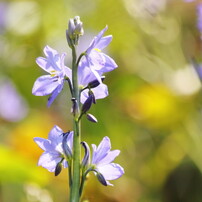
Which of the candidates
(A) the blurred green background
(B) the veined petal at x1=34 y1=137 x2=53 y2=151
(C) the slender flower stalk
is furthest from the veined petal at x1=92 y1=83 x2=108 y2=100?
(A) the blurred green background

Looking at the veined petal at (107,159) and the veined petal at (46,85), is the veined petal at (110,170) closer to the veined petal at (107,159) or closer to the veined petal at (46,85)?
the veined petal at (107,159)

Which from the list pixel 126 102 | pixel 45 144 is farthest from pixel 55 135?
pixel 126 102

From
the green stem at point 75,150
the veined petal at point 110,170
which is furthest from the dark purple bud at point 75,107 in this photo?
the veined petal at point 110,170

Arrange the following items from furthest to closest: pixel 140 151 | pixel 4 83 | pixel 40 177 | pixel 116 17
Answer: pixel 4 83 < pixel 116 17 < pixel 140 151 < pixel 40 177

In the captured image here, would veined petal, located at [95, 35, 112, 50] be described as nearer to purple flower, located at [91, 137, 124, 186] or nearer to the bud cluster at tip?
the bud cluster at tip

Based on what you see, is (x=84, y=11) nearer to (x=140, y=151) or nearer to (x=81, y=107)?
(x=140, y=151)

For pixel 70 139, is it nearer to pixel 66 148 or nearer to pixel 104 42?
pixel 66 148

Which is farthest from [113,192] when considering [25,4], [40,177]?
[25,4]
